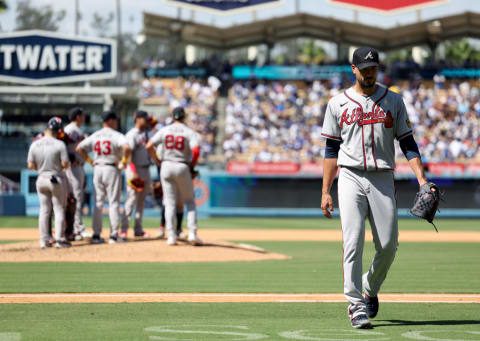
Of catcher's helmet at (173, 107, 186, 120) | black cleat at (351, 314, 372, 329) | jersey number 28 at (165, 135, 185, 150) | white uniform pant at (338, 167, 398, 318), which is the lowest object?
black cleat at (351, 314, 372, 329)

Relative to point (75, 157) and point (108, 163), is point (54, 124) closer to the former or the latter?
point (108, 163)

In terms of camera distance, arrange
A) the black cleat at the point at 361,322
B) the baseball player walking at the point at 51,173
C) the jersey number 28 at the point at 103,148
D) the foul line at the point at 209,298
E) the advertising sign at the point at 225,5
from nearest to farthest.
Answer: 1. the black cleat at the point at 361,322
2. the foul line at the point at 209,298
3. the baseball player walking at the point at 51,173
4. the jersey number 28 at the point at 103,148
5. the advertising sign at the point at 225,5

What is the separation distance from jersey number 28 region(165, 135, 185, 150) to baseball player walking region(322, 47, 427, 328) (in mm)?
6561

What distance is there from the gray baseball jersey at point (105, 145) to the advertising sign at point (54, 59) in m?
18.7

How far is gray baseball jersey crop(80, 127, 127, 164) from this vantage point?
44.1ft

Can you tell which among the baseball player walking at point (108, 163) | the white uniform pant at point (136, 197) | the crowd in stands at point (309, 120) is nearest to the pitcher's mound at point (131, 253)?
the baseball player walking at point (108, 163)

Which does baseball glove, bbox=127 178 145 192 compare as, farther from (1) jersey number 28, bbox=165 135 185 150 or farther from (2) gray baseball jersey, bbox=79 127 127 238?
(1) jersey number 28, bbox=165 135 185 150

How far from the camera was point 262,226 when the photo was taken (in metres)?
24.1

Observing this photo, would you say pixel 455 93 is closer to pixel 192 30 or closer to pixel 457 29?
pixel 457 29

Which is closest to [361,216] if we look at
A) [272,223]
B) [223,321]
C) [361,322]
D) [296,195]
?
[361,322]

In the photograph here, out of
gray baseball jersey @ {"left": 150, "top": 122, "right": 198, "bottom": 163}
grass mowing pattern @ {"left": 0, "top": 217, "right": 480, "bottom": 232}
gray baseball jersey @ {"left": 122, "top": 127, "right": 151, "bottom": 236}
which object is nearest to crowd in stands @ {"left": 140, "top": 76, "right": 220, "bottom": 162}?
grass mowing pattern @ {"left": 0, "top": 217, "right": 480, "bottom": 232}

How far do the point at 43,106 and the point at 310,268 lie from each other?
2352 cm

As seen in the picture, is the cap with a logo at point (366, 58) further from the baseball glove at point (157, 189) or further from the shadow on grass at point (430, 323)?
the baseball glove at point (157, 189)

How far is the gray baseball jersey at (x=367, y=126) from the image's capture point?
6.26 meters
